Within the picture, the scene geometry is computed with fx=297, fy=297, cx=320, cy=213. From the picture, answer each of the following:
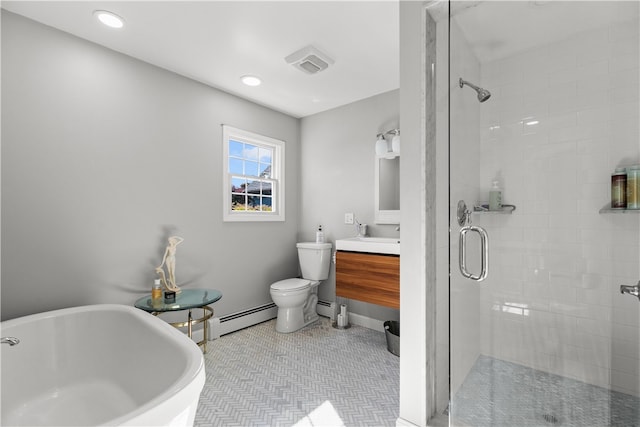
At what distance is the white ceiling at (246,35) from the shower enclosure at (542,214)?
0.67m

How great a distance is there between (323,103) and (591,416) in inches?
122

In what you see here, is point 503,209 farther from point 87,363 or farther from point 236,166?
point 87,363

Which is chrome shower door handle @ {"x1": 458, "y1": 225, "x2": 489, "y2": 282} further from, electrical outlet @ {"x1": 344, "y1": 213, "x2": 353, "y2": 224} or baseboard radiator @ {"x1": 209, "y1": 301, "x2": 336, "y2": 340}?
baseboard radiator @ {"x1": 209, "y1": 301, "x2": 336, "y2": 340}

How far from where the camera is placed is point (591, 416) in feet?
4.81

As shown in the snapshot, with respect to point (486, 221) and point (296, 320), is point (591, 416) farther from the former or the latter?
point (296, 320)

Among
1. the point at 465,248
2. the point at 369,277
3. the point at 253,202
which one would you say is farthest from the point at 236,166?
the point at 465,248

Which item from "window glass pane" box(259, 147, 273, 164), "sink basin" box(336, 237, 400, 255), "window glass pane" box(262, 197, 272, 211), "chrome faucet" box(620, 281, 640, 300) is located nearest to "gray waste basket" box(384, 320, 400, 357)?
"sink basin" box(336, 237, 400, 255)

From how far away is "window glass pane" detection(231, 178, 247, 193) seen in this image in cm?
307

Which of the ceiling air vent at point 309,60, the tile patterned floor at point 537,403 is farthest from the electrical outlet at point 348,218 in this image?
the tile patterned floor at point 537,403

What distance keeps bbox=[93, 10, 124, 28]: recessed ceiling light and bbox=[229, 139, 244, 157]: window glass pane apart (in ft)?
4.20

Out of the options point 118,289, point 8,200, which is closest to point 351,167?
point 118,289

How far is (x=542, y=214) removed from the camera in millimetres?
1759

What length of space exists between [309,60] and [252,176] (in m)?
1.40

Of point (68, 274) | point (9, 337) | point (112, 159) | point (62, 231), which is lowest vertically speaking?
point (9, 337)
